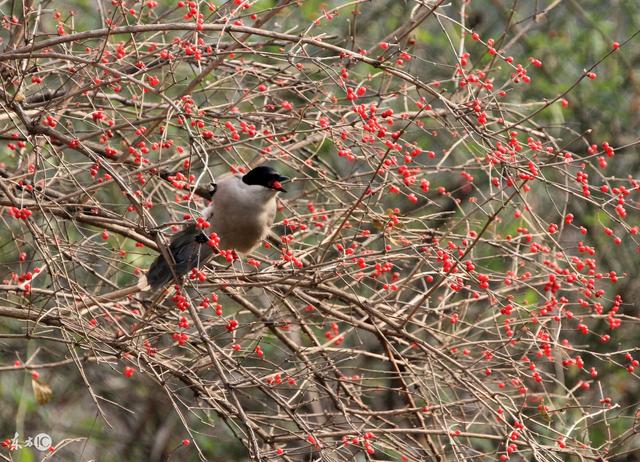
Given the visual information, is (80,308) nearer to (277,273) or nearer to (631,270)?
(277,273)

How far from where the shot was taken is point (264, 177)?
13.9 ft

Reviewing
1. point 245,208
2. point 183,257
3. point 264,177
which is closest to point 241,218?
point 245,208

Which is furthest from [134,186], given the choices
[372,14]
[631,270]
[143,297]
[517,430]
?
[631,270]

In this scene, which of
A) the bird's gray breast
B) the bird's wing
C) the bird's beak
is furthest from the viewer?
the bird's gray breast

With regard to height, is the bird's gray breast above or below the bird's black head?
below

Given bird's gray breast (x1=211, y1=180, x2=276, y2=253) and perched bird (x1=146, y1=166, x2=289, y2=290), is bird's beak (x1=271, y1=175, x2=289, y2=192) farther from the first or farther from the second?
bird's gray breast (x1=211, y1=180, x2=276, y2=253)

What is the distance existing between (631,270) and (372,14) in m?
2.68

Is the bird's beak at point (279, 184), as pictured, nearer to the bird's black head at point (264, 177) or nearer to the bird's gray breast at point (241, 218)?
the bird's black head at point (264, 177)

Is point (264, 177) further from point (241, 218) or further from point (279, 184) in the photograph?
point (241, 218)

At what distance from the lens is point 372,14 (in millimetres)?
7484

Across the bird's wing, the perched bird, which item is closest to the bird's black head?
the perched bird

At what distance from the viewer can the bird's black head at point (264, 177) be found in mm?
4227

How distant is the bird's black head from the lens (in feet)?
13.9

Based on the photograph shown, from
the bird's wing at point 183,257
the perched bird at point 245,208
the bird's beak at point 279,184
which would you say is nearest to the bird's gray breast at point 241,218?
the perched bird at point 245,208
